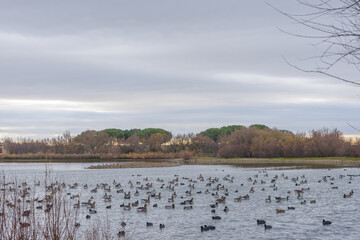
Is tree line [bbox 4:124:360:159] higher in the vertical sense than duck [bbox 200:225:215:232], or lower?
higher

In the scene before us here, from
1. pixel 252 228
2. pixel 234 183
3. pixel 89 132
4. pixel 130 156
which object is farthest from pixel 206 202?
pixel 89 132

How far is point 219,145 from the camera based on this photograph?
130 metres

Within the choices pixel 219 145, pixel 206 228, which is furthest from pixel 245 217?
pixel 219 145

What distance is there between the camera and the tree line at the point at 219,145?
111 meters

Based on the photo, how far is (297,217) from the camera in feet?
87.9

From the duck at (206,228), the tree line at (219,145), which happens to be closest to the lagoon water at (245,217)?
the duck at (206,228)

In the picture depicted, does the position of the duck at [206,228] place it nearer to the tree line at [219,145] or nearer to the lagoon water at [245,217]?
the lagoon water at [245,217]

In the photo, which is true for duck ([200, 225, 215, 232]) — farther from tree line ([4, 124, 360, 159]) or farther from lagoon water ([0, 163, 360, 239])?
tree line ([4, 124, 360, 159])

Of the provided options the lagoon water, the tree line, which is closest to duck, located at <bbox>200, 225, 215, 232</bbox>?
the lagoon water

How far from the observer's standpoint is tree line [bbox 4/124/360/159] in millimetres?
111062

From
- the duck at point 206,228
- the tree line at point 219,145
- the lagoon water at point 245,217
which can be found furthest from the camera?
the tree line at point 219,145

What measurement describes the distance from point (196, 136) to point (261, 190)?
99478 mm

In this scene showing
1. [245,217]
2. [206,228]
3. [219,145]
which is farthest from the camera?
[219,145]

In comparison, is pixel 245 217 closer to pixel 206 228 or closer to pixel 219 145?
pixel 206 228
